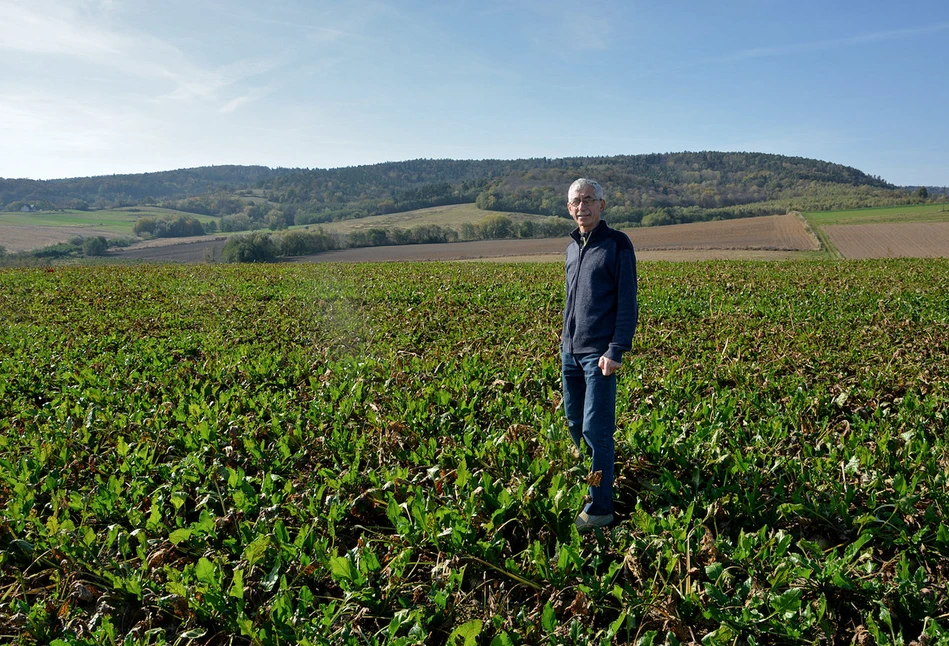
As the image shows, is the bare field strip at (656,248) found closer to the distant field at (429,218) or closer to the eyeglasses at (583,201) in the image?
the distant field at (429,218)

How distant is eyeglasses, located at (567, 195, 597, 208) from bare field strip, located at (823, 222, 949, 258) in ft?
130

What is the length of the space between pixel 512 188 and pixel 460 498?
107889 millimetres

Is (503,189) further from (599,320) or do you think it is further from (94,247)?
(599,320)

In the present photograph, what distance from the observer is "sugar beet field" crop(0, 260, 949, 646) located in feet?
9.20

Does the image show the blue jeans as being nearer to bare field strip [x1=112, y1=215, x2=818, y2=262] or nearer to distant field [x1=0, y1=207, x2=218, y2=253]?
bare field strip [x1=112, y1=215, x2=818, y2=262]

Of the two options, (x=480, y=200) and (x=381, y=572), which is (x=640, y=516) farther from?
(x=480, y=200)

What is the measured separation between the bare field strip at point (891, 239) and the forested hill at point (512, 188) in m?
23.4

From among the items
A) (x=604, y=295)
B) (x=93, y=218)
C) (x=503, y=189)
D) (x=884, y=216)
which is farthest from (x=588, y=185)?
(x=93, y=218)

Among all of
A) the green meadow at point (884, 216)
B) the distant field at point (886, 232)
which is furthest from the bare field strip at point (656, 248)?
the green meadow at point (884, 216)

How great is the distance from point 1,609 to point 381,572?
2063 mm

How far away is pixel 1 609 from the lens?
2.93 m

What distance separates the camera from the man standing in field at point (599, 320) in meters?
3.48

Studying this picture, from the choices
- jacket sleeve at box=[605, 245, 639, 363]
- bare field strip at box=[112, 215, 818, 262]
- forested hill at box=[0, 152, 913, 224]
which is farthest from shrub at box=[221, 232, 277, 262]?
jacket sleeve at box=[605, 245, 639, 363]

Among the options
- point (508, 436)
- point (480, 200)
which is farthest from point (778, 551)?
point (480, 200)
